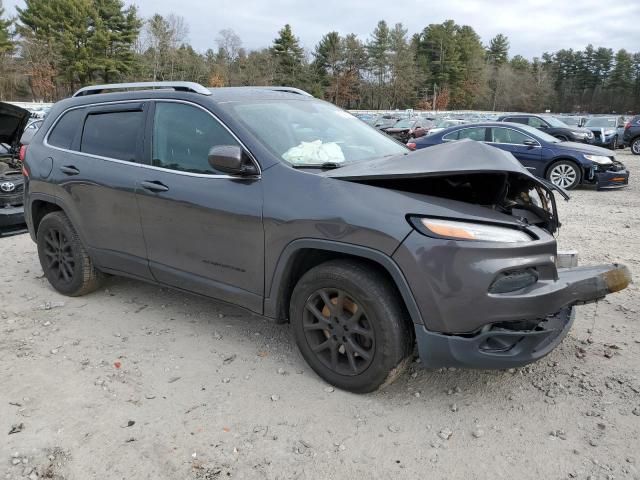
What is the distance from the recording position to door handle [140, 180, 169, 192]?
11.6ft

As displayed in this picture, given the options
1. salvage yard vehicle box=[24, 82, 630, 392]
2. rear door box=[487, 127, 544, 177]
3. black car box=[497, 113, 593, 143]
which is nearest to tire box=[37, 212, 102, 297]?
salvage yard vehicle box=[24, 82, 630, 392]

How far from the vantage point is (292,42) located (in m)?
73.5

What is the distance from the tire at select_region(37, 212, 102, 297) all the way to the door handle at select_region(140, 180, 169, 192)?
1.15 metres

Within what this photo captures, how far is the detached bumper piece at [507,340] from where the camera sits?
2557mm

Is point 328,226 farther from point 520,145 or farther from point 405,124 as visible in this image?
point 405,124

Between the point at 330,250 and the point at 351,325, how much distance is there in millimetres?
436

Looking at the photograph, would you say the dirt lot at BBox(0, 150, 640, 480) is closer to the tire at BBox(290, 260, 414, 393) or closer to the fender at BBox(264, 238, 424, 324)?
the tire at BBox(290, 260, 414, 393)

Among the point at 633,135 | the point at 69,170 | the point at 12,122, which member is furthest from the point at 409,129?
the point at 69,170

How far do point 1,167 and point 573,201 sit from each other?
32.1 feet

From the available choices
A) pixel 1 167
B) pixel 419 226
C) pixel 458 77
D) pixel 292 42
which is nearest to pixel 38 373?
pixel 419 226

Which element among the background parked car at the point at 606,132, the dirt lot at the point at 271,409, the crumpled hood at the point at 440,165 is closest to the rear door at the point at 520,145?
the dirt lot at the point at 271,409

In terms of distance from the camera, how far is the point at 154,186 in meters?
3.58

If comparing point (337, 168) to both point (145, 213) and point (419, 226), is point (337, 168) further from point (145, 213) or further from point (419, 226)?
point (145, 213)

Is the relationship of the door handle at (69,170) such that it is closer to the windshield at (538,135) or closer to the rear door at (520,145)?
the rear door at (520,145)
